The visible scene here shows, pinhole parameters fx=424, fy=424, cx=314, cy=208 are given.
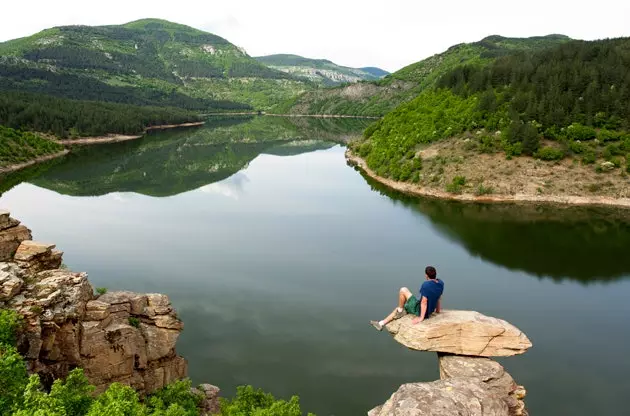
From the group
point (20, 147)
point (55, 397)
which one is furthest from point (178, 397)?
point (20, 147)

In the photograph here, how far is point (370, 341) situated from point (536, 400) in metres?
9.36

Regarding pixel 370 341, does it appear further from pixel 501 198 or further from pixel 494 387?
pixel 501 198

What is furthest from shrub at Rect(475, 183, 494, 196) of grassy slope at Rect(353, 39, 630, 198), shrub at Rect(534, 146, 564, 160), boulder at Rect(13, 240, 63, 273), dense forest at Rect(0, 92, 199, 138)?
dense forest at Rect(0, 92, 199, 138)

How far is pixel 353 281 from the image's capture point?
35875 mm

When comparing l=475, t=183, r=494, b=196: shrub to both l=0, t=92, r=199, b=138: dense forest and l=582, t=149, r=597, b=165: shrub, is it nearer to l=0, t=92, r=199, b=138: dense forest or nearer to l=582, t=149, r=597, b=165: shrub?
l=582, t=149, r=597, b=165: shrub

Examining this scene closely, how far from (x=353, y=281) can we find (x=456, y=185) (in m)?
36.0

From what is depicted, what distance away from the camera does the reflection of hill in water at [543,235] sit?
40.4 m

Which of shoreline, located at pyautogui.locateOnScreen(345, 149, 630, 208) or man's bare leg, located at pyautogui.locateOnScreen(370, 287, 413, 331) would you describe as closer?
man's bare leg, located at pyautogui.locateOnScreen(370, 287, 413, 331)

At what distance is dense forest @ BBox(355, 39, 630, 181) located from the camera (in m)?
66.8

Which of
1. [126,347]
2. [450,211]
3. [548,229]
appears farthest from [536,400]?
[450,211]

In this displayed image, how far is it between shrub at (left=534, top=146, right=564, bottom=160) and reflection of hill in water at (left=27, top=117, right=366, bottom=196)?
193ft

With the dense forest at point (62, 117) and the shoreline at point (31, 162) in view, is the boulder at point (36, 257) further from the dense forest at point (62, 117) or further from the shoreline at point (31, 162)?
the dense forest at point (62, 117)

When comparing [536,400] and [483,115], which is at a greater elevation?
[483,115]

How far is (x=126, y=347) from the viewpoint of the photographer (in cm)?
1739
